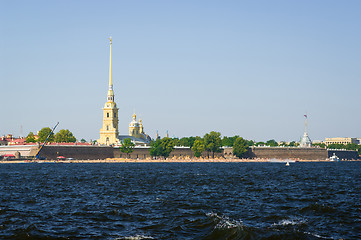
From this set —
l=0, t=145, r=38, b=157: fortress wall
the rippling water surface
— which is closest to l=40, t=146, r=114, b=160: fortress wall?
l=0, t=145, r=38, b=157: fortress wall

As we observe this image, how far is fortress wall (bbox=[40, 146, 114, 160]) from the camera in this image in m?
171

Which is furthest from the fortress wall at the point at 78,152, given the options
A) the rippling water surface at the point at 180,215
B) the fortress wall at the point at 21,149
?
the rippling water surface at the point at 180,215

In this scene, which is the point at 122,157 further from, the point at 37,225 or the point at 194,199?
the point at 37,225

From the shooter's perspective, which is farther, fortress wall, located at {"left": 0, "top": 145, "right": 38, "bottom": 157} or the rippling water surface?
fortress wall, located at {"left": 0, "top": 145, "right": 38, "bottom": 157}

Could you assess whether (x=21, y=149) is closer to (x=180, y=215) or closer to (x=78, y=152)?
(x=78, y=152)

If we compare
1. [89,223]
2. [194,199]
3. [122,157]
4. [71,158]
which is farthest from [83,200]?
[122,157]

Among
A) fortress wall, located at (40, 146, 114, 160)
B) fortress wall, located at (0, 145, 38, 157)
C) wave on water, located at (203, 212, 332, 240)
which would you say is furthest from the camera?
fortress wall, located at (0, 145, 38, 157)

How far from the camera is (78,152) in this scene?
7077 inches

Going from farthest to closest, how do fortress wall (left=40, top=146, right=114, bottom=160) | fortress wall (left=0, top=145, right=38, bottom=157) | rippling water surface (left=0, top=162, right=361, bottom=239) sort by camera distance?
1. fortress wall (left=0, top=145, right=38, bottom=157)
2. fortress wall (left=40, top=146, right=114, bottom=160)
3. rippling water surface (left=0, top=162, right=361, bottom=239)

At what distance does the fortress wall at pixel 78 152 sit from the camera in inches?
6727

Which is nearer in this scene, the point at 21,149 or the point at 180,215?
the point at 180,215

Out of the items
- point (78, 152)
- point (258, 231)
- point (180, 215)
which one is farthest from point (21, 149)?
point (258, 231)

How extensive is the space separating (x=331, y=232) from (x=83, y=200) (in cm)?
1977

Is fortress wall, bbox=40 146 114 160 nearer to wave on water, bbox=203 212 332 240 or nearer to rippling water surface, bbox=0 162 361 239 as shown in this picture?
rippling water surface, bbox=0 162 361 239
